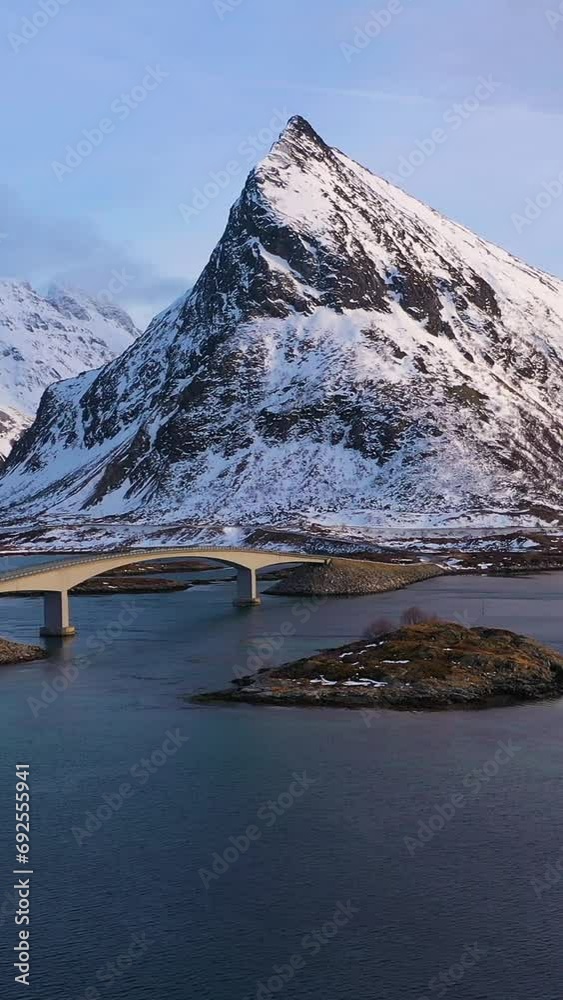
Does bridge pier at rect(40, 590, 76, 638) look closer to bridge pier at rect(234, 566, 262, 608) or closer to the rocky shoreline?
bridge pier at rect(234, 566, 262, 608)

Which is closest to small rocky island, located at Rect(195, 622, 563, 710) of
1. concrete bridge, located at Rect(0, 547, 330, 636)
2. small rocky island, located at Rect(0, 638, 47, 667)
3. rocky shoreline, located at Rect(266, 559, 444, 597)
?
small rocky island, located at Rect(0, 638, 47, 667)

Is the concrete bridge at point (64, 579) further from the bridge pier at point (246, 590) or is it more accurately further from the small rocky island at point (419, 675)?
the small rocky island at point (419, 675)

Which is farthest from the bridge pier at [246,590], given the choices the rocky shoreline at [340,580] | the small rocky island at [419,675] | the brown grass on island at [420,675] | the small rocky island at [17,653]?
the small rocky island at [419,675]

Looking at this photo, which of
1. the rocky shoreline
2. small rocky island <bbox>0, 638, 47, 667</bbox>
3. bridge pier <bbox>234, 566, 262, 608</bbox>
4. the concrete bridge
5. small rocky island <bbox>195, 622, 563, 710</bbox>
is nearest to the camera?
small rocky island <bbox>195, 622, 563, 710</bbox>

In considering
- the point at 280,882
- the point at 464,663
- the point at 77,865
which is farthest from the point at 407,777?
the point at 464,663

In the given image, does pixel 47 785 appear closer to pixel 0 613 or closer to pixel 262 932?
pixel 262 932

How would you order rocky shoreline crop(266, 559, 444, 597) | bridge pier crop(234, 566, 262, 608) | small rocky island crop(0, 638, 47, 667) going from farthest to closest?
1. rocky shoreline crop(266, 559, 444, 597)
2. bridge pier crop(234, 566, 262, 608)
3. small rocky island crop(0, 638, 47, 667)

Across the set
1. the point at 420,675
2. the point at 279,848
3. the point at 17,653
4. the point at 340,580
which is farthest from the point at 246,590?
the point at 279,848
